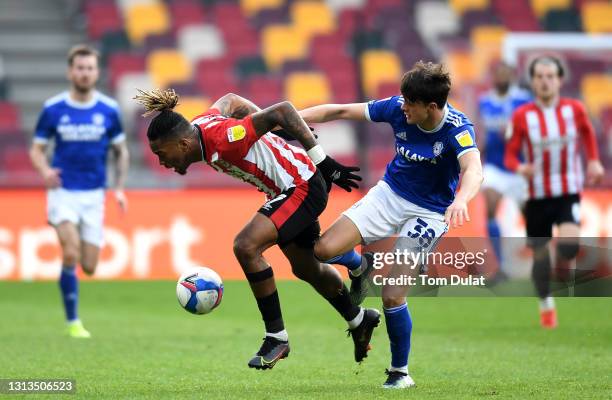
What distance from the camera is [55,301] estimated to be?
1346 cm

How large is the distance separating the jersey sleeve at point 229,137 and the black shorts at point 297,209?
17.2 inches

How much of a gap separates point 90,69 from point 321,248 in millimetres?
4355

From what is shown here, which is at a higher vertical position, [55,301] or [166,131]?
[166,131]

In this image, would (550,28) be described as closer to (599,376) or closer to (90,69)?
(90,69)

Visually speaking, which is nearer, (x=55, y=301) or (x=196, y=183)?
(x=55, y=301)

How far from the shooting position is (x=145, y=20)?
21328 mm

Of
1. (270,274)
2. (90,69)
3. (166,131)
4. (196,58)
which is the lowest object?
(270,274)

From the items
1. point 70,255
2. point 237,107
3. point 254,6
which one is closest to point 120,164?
point 70,255

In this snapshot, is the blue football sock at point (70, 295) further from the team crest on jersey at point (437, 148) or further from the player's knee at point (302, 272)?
the team crest on jersey at point (437, 148)

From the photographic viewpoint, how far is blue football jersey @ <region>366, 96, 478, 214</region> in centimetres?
696

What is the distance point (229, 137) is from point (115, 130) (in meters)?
4.19

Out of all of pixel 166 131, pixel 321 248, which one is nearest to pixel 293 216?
pixel 321 248

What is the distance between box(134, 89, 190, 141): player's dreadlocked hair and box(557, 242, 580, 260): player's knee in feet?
15.2

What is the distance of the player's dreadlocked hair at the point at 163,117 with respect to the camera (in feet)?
22.9
